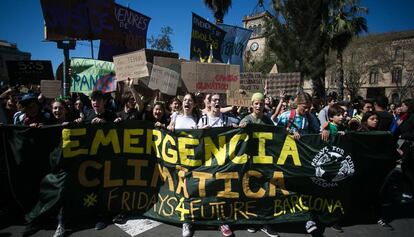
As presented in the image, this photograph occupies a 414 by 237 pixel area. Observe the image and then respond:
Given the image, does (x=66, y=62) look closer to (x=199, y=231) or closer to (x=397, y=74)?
(x=199, y=231)

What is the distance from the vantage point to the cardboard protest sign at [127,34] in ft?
28.5

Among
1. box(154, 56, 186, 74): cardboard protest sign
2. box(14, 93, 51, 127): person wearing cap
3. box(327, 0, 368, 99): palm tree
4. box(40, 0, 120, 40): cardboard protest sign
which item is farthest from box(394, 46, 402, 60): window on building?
box(14, 93, 51, 127): person wearing cap

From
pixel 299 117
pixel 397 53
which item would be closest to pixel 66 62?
pixel 299 117

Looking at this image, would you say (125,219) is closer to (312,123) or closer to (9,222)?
(9,222)

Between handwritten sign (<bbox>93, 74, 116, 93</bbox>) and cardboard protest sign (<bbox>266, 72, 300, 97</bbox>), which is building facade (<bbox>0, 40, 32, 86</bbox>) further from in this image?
cardboard protest sign (<bbox>266, 72, 300, 97</bbox>)

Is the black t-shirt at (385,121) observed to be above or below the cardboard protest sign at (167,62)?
below

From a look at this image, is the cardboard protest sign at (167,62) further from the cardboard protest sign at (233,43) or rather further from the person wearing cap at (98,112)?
the cardboard protest sign at (233,43)

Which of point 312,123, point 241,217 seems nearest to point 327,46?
point 312,123

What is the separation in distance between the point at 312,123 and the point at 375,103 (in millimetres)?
1791

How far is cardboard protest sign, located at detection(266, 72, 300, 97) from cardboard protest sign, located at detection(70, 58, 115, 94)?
4.22 meters

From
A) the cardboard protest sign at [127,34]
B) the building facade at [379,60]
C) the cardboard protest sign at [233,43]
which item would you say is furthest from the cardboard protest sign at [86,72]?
the building facade at [379,60]

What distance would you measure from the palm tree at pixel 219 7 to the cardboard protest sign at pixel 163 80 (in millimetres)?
16401

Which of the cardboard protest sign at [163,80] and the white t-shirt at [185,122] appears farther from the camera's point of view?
the cardboard protest sign at [163,80]

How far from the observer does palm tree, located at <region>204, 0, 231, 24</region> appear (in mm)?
20047
